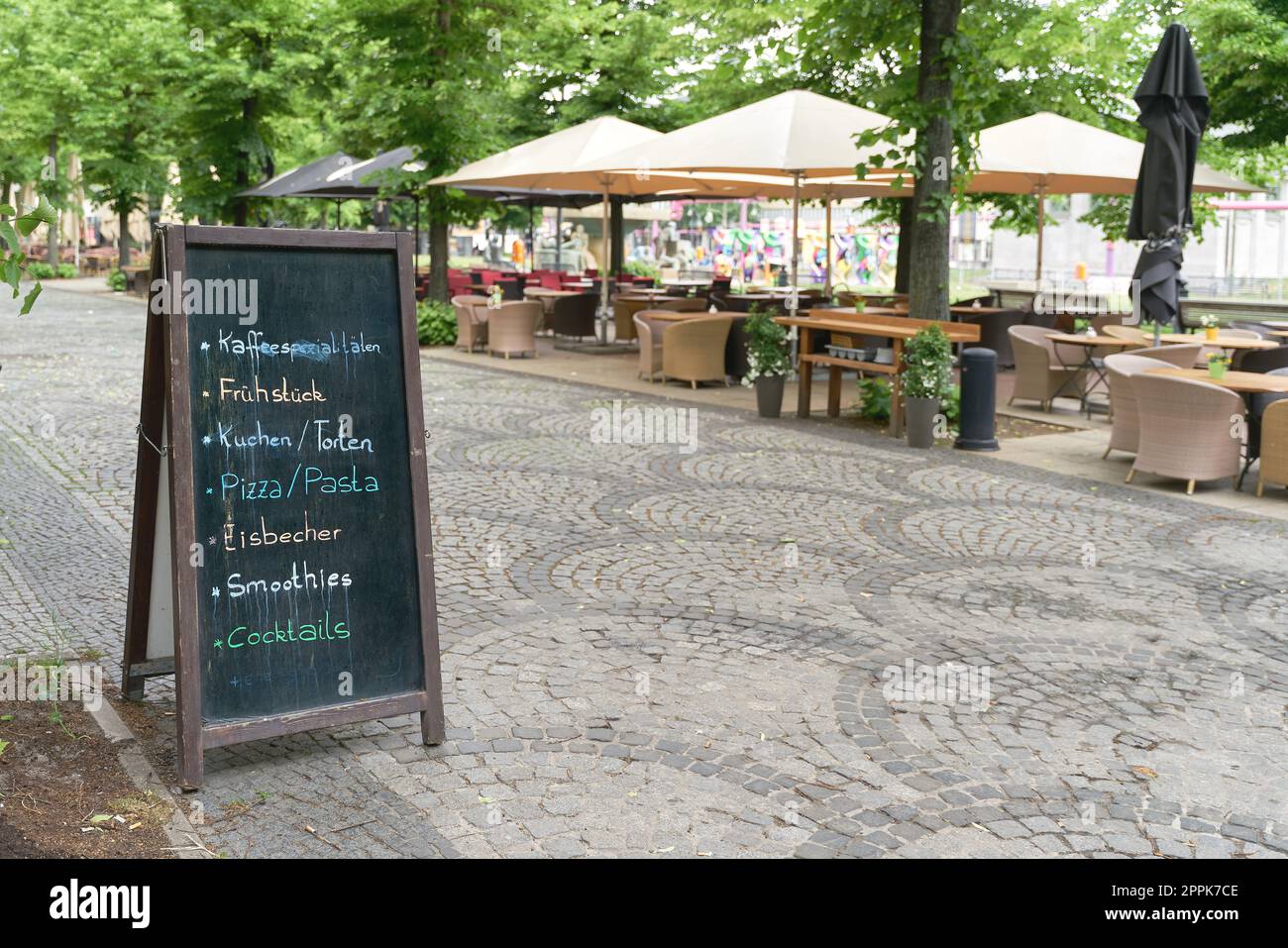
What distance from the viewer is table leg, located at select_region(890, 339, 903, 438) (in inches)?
470

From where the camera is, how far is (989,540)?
8.10 meters

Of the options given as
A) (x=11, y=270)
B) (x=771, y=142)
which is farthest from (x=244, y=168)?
(x=11, y=270)

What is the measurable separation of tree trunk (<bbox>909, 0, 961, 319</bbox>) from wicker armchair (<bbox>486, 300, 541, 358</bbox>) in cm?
722

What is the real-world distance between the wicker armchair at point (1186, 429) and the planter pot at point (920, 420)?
192 centimetres

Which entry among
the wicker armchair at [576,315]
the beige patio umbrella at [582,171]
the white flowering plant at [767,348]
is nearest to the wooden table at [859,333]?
the white flowering plant at [767,348]

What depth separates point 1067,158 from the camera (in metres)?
16.2

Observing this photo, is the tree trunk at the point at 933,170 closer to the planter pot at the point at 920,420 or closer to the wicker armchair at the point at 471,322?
the planter pot at the point at 920,420

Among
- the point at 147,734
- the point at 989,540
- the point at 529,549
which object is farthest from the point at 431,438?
the point at 147,734

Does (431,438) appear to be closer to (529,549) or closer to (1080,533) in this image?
(529,549)

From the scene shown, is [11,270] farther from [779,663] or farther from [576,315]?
[576,315]

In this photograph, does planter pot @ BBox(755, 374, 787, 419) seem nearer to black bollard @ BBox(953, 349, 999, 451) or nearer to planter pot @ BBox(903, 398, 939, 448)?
planter pot @ BBox(903, 398, 939, 448)

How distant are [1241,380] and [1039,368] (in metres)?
4.06

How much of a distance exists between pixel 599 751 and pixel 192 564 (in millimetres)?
1503

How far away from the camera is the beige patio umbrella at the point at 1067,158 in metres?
16.0
